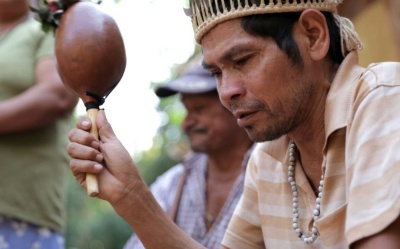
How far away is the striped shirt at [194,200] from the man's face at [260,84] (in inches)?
71.2

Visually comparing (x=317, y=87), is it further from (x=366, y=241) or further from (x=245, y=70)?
(x=366, y=241)

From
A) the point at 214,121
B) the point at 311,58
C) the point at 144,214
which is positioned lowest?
the point at 214,121

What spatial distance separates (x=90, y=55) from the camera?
2.59 m

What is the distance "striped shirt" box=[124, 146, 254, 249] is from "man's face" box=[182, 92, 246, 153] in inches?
5.4

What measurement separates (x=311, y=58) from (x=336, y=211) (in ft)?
1.54

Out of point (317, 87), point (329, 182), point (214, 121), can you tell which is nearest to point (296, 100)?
point (317, 87)

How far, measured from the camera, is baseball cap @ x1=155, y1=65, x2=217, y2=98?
182 inches

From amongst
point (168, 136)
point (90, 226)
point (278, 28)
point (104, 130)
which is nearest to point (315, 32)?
point (278, 28)

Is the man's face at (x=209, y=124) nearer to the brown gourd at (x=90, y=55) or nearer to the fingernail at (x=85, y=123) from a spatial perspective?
the brown gourd at (x=90, y=55)

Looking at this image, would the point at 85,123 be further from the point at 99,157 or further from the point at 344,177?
the point at 344,177

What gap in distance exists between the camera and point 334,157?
230 cm

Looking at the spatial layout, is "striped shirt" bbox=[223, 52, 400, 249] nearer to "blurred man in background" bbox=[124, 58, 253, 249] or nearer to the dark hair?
the dark hair

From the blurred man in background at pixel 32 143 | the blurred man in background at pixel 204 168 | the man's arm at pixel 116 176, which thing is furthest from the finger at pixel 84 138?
the blurred man in background at pixel 204 168

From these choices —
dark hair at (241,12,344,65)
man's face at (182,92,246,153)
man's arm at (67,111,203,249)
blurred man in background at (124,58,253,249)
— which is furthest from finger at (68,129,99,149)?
man's face at (182,92,246,153)
